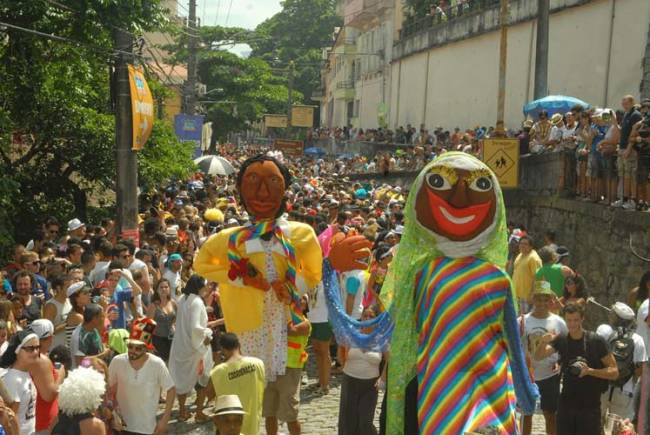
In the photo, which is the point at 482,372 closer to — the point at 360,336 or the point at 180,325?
the point at 360,336

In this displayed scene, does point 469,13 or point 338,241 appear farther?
point 469,13

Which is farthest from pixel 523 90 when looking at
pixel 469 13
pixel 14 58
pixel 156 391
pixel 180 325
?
pixel 156 391

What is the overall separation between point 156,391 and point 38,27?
9.97m

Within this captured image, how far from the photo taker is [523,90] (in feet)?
99.0

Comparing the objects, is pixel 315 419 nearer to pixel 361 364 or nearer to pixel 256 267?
pixel 361 364

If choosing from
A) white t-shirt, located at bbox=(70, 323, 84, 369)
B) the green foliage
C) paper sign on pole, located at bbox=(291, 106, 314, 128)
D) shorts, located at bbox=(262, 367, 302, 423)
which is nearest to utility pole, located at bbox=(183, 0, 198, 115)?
the green foliage

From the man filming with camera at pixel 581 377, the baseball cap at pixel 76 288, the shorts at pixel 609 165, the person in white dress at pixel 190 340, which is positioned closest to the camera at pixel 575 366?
the man filming with camera at pixel 581 377

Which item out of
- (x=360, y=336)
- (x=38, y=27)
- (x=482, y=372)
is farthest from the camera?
(x=38, y=27)

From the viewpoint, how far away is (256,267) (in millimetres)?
8281

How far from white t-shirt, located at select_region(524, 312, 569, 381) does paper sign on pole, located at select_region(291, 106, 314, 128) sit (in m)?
53.7

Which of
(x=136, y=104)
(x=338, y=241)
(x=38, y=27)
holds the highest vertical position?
(x=38, y=27)

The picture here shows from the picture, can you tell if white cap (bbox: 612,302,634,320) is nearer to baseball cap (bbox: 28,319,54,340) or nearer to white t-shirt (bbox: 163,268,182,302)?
baseball cap (bbox: 28,319,54,340)

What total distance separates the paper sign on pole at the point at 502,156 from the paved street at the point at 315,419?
704cm

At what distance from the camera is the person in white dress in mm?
10352
